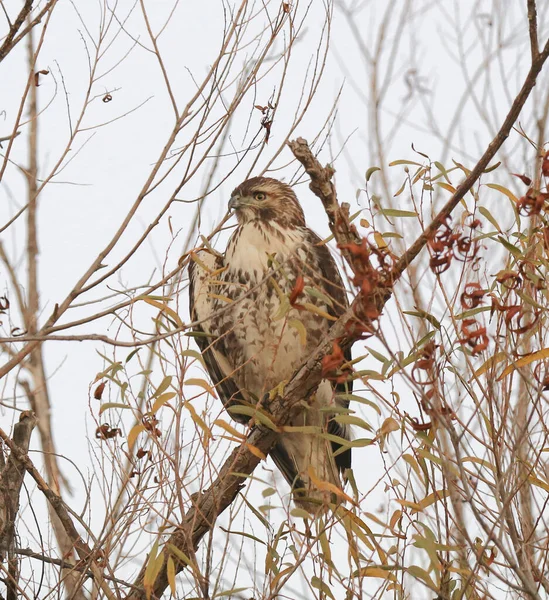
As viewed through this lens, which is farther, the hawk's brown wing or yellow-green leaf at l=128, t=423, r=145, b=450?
the hawk's brown wing

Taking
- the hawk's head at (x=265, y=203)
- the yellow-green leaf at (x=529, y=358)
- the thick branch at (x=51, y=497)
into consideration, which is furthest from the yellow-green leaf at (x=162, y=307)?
the hawk's head at (x=265, y=203)

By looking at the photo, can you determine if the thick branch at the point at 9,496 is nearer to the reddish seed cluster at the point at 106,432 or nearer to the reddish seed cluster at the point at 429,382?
the reddish seed cluster at the point at 106,432

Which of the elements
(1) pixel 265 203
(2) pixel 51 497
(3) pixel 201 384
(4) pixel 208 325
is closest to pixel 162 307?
(3) pixel 201 384

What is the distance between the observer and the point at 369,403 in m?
2.51

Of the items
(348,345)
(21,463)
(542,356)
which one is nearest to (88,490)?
(21,463)

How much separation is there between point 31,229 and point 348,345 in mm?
2809

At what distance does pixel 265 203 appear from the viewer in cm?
411

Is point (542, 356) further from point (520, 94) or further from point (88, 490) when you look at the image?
point (88, 490)

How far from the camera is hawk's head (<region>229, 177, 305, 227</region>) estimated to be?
4086 mm

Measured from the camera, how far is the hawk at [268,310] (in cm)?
375

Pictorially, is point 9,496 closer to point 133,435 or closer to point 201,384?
point 133,435

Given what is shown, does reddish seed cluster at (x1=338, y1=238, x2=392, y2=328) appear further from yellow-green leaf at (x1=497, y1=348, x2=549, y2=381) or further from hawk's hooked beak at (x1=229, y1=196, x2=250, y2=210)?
hawk's hooked beak at (x1=229, y1=196, x2=250, y2=210)

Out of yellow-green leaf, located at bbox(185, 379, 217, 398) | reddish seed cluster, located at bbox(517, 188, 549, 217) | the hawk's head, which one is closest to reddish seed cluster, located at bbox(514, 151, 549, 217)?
reddish seed cluster, located at bbox(517, 188, 549, 217)

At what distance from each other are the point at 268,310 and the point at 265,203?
0.63 m
